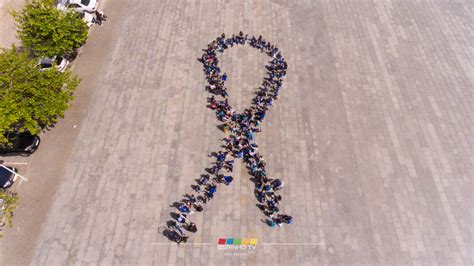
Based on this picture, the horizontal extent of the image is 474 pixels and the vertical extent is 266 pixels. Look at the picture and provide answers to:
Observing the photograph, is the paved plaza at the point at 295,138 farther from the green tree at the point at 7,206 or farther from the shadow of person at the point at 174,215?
the green tree at the point at 7,206

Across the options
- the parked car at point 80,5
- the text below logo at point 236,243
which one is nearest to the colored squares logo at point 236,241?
the text below logo at point 236,243

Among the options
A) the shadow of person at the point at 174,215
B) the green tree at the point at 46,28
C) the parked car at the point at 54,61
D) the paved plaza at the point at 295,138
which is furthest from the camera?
the parked car at the point at 54,61

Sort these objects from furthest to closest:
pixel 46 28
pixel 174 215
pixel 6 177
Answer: pixel 46 28 → pixel 6 177 → pixel 174 215

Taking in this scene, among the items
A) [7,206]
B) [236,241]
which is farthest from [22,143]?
[236,241]

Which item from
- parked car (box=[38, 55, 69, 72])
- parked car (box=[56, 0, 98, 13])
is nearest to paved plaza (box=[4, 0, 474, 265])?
parked car (box=[56, 0, 98, 13])

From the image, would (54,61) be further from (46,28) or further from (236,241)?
(236,241)

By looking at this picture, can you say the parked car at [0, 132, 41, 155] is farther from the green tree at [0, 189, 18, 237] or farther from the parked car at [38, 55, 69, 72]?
the parked car at [38, 55, 69, 72]

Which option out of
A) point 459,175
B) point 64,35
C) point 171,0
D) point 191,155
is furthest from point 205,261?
point 171,0
